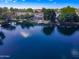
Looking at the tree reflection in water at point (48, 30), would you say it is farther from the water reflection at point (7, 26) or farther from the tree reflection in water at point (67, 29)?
the water reflection at point (7, 26)

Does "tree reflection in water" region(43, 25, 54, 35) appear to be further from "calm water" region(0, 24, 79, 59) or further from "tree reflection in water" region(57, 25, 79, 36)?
"tree reflection in water" region(57, 25, 79, 36)

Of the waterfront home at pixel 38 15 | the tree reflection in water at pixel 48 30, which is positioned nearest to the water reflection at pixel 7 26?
the tree reflection in water at pixel 48 30

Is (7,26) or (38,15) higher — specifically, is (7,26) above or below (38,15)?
below

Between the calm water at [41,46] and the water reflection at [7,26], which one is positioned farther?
the water reflection at [7,26]

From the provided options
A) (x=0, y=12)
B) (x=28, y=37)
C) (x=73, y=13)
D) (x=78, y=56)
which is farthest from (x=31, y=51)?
(x=0, y=12)

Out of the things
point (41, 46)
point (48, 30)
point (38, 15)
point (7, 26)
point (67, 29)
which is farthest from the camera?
point (38, 15)

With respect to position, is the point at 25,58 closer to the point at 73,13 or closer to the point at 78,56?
the point at 78,56

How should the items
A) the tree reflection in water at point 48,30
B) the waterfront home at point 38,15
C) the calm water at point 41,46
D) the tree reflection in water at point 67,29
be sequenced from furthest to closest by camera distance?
the waterfront home at point 38,15
the tree reflection in water at point 67,29
the tree reflection in water at point 48,30
the calm water at point 41,46

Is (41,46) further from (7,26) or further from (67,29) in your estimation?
(7,26)

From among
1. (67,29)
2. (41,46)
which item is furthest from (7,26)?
(41,46)

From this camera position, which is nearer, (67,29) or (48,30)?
(48,30)

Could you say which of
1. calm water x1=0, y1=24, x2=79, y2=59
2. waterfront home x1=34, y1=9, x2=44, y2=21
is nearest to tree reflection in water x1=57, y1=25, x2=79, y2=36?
calm water x1=0, y1=24, x2=79, y2=59
